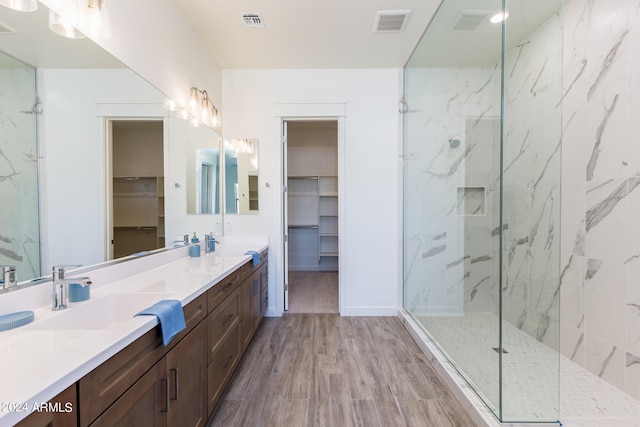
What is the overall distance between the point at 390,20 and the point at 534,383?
2884 millimetres

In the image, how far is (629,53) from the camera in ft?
5.96

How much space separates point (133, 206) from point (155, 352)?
3.31 feet

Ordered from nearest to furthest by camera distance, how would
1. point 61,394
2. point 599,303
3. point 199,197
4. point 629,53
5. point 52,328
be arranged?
point 61,394, point 52,328, point 629,53, point 599,303, point 199,197

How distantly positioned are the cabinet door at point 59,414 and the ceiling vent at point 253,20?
105 inches

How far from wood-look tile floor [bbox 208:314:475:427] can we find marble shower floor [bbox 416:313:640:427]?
0.25m

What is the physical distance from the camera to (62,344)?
0.81m

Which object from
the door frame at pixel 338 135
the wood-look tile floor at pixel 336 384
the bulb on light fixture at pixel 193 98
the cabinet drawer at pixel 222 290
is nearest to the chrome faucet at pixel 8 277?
the cabinet drawer at pixel 222 290

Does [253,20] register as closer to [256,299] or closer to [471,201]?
[471,201]

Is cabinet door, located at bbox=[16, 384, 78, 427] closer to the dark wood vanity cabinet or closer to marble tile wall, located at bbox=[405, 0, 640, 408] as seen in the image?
the dark wood vanity cabinet

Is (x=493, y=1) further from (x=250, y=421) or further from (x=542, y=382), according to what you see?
(x=250, y=421)

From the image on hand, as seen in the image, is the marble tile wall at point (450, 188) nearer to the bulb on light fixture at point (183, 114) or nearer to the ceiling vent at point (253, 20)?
the ceiling vent at point (253, 20)

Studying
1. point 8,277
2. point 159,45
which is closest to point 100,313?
point 8,277

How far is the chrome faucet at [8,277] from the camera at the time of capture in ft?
3.38

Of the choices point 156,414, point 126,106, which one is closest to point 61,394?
point 156,414
